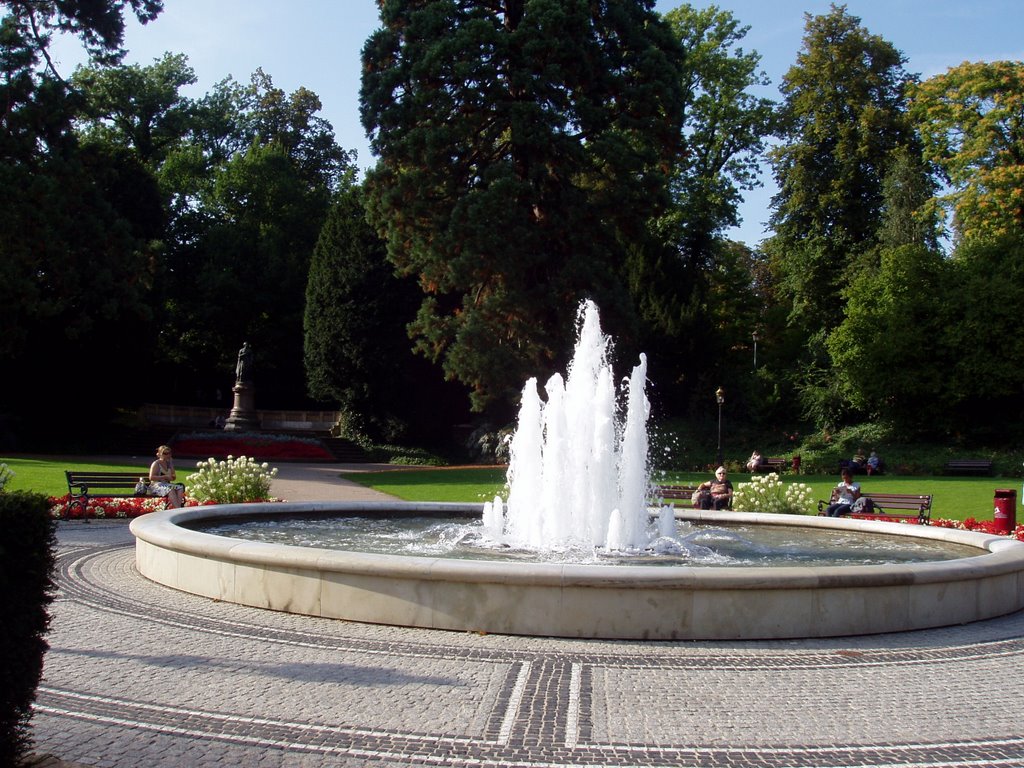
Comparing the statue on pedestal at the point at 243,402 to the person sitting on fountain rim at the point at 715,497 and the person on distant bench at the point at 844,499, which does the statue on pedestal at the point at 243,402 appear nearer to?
the person sitting on fountain rim at the point at 715,497

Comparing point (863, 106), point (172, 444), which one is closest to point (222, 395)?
point (172, 444)

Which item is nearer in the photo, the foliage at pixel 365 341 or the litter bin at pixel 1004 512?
the litter bin at pixel 1004 512

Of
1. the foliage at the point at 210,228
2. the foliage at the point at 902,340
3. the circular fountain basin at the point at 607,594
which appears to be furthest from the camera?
the foliage at the point at 210,228

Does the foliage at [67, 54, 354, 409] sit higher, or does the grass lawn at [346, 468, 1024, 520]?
the foliage at [67, 54, 354, 409]

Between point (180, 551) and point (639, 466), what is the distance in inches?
235

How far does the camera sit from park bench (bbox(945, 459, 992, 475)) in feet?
112

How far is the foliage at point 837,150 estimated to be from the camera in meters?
44.3

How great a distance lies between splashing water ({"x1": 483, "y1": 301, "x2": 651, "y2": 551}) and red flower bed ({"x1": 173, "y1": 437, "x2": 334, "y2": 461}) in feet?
91.2

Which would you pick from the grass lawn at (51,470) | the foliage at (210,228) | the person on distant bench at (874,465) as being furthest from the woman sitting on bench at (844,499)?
the foliage at (210,228)

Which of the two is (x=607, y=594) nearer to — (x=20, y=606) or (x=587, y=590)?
(x=587, y=590)

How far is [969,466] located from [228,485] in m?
27.5

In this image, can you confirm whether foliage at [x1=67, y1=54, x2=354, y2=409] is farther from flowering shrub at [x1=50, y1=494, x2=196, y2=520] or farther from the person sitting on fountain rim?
the person sitting on fountain rim

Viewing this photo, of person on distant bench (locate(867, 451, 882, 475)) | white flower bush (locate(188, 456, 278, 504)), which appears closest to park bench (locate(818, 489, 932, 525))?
white flower bush (locate(188, 456, 278, 504))

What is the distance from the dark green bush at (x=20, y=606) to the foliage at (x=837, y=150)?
43.4 meters
